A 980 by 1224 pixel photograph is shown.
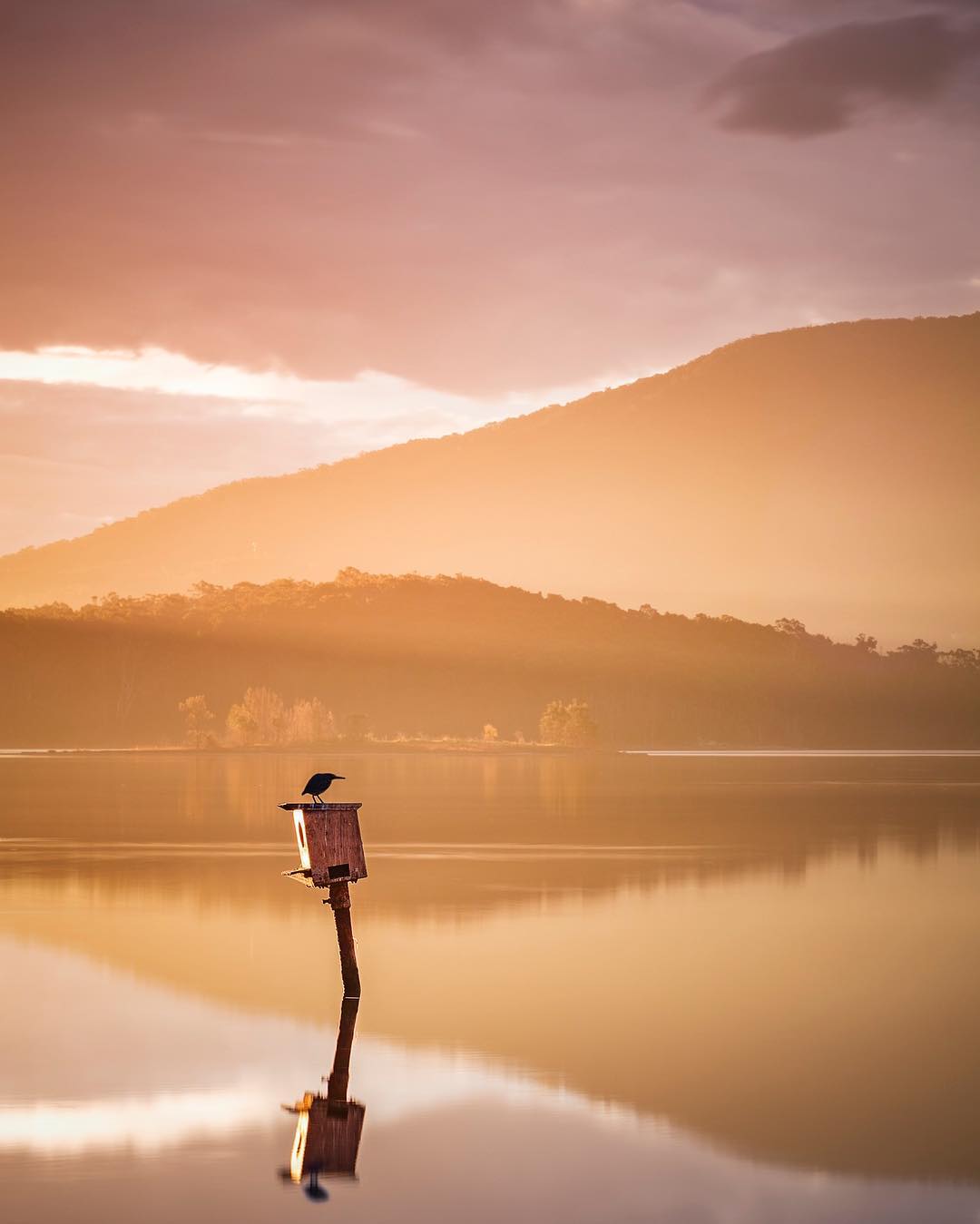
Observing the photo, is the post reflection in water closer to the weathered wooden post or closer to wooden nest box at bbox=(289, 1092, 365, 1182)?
wooden nest box at bbox=(289, 1092, 365, 1182)

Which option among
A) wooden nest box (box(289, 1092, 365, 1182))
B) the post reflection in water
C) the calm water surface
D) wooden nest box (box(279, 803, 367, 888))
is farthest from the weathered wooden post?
wooden nest box (box(289, 1092, 365, 1182))

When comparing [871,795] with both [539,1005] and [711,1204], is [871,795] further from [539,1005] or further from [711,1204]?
[711,1204]

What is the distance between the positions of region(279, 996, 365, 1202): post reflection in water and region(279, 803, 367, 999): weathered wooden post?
3011mm

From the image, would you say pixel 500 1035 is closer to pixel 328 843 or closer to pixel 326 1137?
pixel 328 843

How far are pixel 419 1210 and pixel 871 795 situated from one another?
54613 millimetres

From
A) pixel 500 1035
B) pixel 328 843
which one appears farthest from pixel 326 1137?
pixel 328 843

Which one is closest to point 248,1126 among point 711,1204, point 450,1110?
point 450,1110

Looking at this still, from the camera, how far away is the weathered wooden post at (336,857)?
18.1 metres

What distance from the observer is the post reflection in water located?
1195 centimetres

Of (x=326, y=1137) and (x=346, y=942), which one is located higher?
(x=346, y=942)

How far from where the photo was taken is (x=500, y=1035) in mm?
17031

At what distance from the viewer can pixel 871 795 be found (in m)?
63.8

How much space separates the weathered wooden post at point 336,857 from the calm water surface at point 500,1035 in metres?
0.70

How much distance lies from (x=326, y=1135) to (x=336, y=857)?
18.2 ft
